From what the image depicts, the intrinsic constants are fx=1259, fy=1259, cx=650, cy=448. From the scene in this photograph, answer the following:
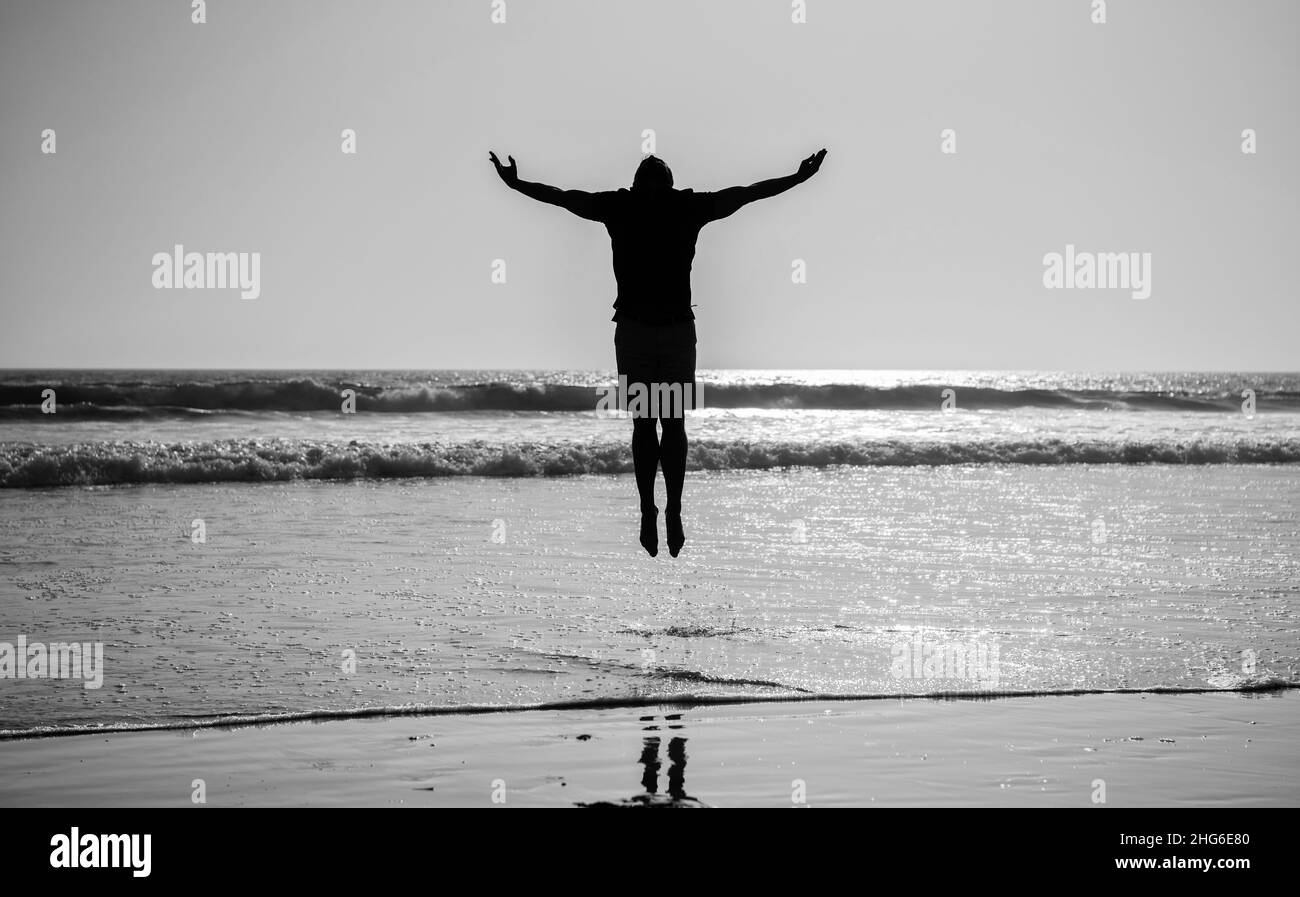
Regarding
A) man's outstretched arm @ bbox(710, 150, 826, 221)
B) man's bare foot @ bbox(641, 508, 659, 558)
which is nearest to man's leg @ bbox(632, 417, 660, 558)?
man's bare foot @ bbox(641, 508, 659, 558)

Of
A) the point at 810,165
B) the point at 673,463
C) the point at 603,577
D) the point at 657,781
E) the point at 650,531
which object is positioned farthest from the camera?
the point at 603,577

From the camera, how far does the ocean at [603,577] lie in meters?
7.22

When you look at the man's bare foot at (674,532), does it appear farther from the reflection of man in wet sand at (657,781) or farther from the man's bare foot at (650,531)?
the reflection of man in wet sand at (657,781)

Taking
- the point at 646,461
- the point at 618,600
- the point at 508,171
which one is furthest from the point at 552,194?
the point at 618,600

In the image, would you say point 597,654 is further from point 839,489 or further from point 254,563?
point 839,489

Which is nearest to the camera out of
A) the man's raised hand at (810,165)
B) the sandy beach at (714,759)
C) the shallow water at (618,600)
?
the sandy beach at (714,759)

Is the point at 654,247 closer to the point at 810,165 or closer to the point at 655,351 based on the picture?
the point at 655,351

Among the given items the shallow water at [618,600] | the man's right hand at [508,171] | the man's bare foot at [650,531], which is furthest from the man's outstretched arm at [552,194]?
the shallow water at [618,600]

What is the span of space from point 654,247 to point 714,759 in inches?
108

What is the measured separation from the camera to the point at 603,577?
10.9 metres

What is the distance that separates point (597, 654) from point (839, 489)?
12.4m

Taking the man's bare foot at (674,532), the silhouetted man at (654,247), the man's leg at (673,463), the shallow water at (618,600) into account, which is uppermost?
the silhouetted man at (654,247)

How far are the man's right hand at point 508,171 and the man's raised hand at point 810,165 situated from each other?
1513mm
